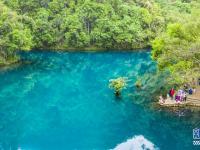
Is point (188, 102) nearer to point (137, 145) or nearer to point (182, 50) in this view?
Answer: point (182, 50)

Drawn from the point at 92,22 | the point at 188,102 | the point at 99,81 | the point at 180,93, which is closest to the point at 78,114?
the point at 180,93

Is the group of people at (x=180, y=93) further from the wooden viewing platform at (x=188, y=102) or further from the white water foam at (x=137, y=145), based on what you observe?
the white water foam at (x=137, y=145)

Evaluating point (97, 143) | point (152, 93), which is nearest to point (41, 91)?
point (152, 93)

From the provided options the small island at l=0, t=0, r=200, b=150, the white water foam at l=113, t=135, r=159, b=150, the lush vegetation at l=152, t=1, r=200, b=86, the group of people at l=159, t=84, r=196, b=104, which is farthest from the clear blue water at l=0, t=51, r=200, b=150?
the lush vegetation at l=152, t=1, r=200, b=86

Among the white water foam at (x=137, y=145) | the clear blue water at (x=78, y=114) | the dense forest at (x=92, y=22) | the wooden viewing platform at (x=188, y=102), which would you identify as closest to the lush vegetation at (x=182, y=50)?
the wooden viewing platform at (x=188, y=102)

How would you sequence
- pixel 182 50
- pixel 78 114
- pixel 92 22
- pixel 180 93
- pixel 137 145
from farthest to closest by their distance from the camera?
pixel 92 22
pixel 78 114
pixel 180 93
pixel 182 50
pixel 137 145

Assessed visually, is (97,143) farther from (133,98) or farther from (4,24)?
(4,24)

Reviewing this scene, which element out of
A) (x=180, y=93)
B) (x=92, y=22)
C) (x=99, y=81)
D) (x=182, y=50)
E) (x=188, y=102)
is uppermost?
(x=182, y=50)

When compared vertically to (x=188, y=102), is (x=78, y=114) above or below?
below
